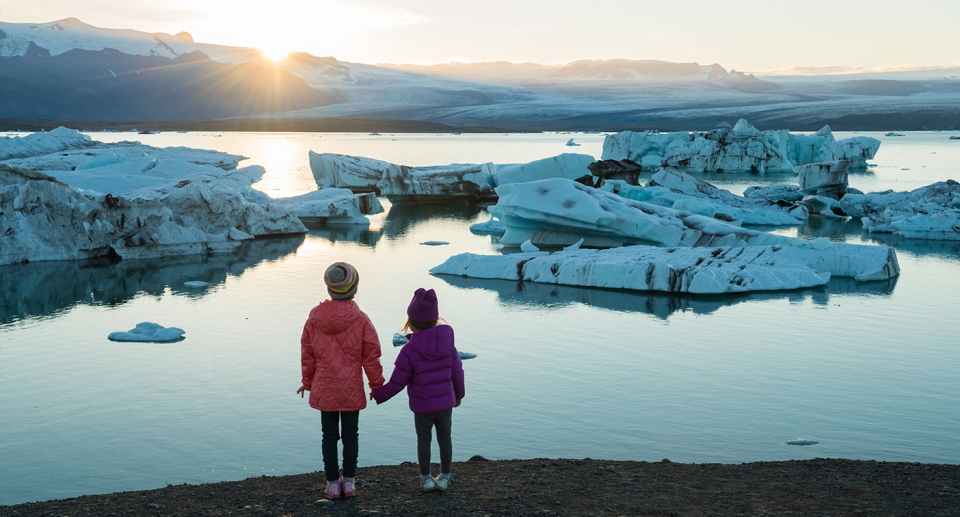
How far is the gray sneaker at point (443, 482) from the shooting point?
3.64 meters

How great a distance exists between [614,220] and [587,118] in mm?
94680

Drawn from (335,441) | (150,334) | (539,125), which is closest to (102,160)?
(150,334)

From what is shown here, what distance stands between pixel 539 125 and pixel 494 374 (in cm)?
9638

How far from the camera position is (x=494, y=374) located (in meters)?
6.57

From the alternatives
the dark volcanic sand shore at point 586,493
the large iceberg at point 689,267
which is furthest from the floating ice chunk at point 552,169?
the dark volcanic sand shore at point 586,493

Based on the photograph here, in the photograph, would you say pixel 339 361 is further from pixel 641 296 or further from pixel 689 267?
pixel 689 267

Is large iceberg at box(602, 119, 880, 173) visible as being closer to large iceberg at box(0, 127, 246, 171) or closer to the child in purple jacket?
large iceberg at box(0, 127, 246, 171)

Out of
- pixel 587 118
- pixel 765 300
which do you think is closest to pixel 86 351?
pixel 765 300

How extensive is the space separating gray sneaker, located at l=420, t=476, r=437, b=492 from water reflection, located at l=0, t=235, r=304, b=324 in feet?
23.1

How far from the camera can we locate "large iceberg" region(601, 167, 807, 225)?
1666 cm

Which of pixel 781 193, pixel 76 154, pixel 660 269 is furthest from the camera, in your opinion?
pixel 76 154

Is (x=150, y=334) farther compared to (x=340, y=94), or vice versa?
(x=340, y=94)

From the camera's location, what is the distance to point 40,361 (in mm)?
7121

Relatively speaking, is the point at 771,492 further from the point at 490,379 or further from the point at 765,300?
the point at 765,300
